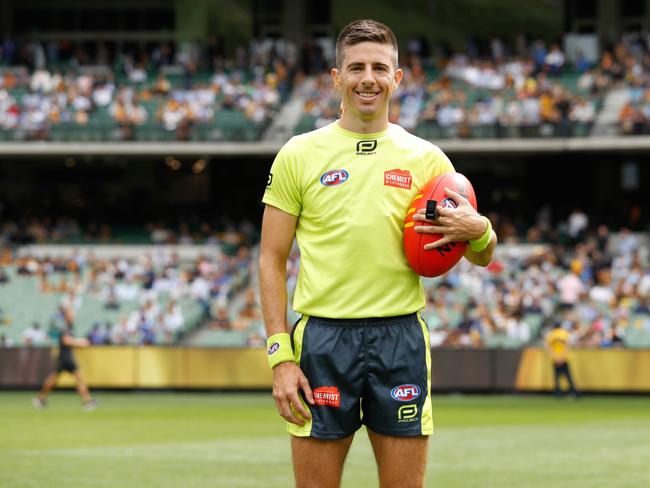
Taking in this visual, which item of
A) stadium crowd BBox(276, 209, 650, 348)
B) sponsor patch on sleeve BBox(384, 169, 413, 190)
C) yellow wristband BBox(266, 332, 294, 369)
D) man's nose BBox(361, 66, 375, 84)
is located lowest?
stadium crowd BBox(276, 209, 650, 348)

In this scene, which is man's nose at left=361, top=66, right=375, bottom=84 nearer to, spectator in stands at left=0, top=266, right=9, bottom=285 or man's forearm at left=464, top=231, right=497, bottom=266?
man's forearm at left=464, top=231, right=497, bottom=266

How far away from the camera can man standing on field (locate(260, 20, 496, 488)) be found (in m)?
5.14

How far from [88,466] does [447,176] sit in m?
9.51

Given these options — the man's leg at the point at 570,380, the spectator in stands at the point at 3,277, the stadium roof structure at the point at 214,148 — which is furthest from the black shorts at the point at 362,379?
the stadium roof structure at the point at 214,148

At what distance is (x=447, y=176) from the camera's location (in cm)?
527

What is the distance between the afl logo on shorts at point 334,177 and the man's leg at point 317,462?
3.45 ft

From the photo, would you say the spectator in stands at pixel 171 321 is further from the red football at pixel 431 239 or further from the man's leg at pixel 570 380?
the red football at pixel 431 239

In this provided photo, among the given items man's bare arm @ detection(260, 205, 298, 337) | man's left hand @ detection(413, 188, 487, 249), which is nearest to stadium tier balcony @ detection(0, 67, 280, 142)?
man's bare arm @ detection(260, 205, 298, 337)

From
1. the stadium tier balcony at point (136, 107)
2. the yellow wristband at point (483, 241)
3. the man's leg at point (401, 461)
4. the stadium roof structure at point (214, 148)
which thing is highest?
the stadium tier balcony at point (136, 107)

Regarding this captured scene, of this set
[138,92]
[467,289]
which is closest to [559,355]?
[467,289]

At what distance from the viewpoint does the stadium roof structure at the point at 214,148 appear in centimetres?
3506

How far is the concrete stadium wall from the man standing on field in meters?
21.9

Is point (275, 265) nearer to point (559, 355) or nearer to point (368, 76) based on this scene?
point (368, 76)

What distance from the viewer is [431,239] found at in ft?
16.8
